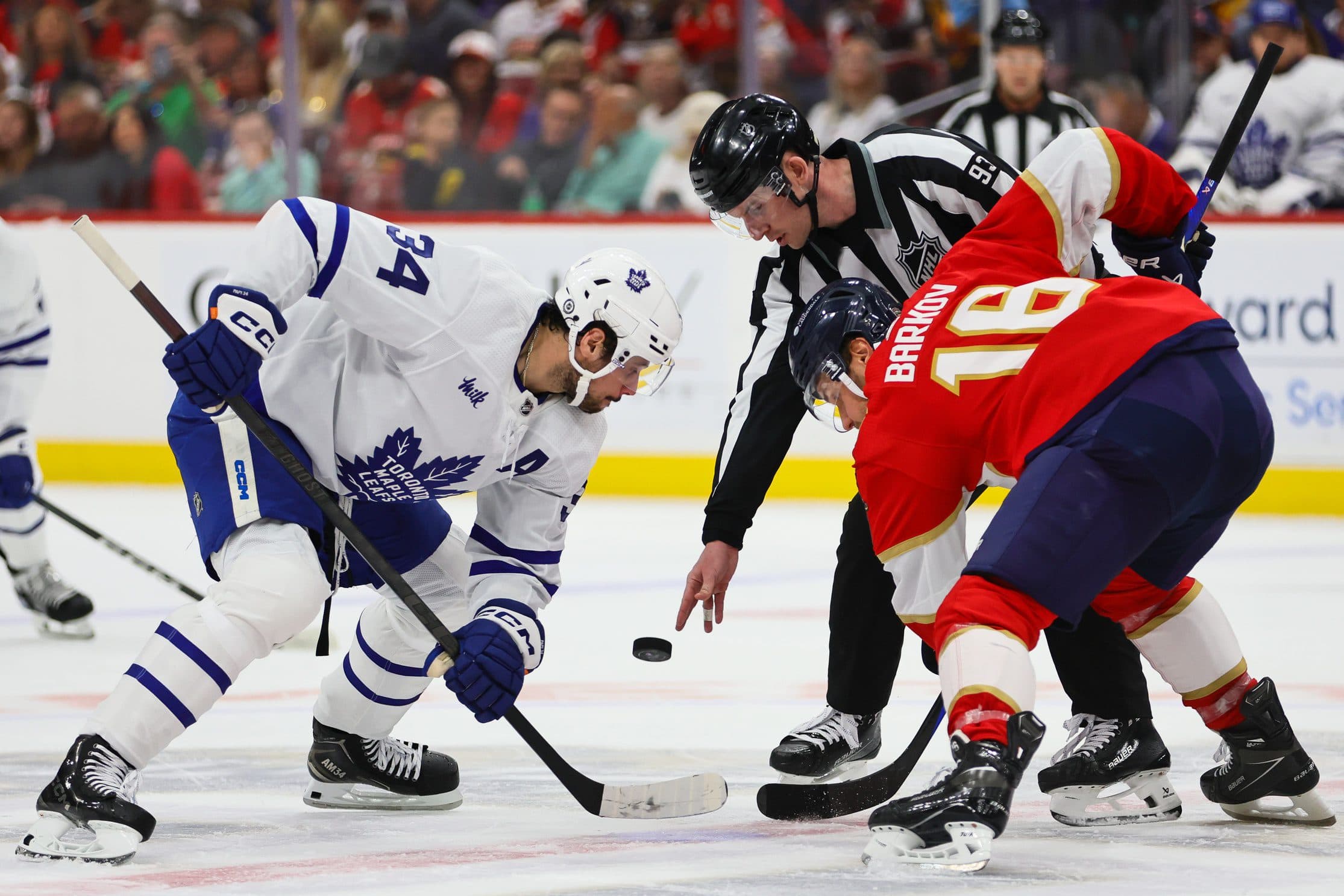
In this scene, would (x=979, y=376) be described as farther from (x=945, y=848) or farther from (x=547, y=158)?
(x=547, y=158)

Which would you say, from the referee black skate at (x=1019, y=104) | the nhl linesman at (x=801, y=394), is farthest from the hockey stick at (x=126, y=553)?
the referee black skate at (x=1019, y=104)

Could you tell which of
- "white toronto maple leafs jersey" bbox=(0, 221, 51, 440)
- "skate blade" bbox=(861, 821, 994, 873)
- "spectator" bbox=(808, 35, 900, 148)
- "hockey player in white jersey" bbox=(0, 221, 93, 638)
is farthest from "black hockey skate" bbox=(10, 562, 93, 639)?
"spectator" bbox=(808, 35, 900, 148)

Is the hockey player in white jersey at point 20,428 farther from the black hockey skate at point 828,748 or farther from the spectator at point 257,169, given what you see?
the spectator at point 257,169

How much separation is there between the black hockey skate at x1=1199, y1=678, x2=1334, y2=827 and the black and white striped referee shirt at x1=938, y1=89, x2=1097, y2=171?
3595 mm

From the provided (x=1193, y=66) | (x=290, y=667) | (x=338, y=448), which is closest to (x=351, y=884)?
(x=338, y=448)

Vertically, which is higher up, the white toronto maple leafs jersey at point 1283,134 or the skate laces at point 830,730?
the white toronto maple leafs jersey at point 1283,134

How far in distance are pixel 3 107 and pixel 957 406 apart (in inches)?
266

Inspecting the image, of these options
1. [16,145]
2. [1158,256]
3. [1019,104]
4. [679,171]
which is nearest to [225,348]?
[1158,256]

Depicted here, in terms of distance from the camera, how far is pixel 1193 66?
22.1 feet

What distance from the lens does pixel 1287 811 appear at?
2873 mm

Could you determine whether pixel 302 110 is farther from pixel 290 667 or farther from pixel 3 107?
pixel 290 667

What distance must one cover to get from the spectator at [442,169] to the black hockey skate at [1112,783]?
4952 millimetres

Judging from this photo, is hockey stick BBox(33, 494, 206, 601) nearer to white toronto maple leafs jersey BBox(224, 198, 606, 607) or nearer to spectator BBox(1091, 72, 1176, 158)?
white toronto maple leafs jersey BBox(224, 198, 606, 607)

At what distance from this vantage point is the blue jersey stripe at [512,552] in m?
3.03
